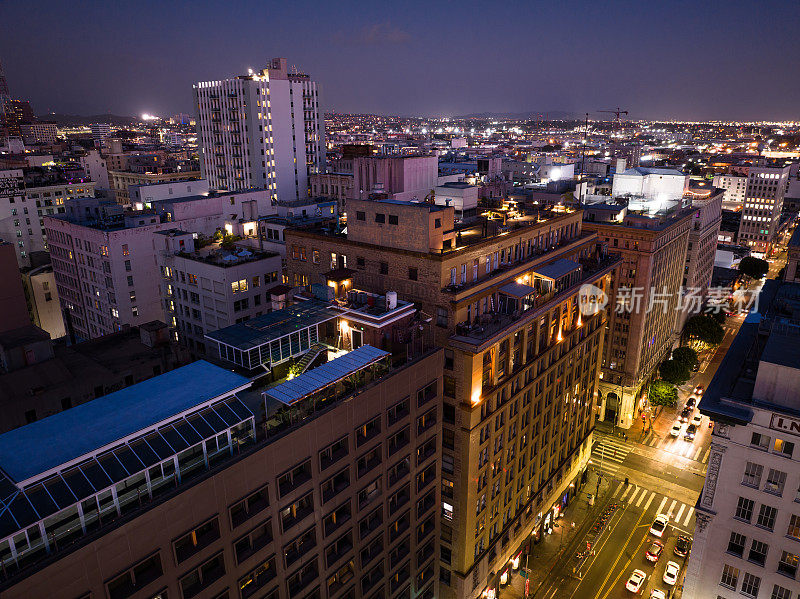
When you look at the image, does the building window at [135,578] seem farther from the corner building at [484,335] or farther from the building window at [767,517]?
the building window at [767,517]

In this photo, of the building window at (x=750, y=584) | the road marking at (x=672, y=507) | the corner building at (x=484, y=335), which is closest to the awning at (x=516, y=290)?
the corner building at (x=484, y=335)

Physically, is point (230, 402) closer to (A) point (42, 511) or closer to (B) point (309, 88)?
(A) point (42, 511)

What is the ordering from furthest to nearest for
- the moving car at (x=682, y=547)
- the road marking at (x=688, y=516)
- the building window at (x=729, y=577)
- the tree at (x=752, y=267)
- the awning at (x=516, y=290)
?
the tree at (x=752, y=267), the road marking at (x=688, y=516), the moving car at (x=682, y=547), the awning at (x=516, y=290), the building window at (x=729, y=577)

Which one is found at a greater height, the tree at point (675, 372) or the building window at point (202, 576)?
the building window at point (202, 576)

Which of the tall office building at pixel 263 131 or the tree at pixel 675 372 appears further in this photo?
the tall office building at pixel 263 131

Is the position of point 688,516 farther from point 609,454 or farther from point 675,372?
point 675,372

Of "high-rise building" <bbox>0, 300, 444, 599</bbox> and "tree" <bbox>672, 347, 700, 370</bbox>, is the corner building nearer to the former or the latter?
"high-rise building" <bbox>0, 300, 444, 599</bbox>

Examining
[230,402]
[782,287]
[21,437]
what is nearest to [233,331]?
[230,402]

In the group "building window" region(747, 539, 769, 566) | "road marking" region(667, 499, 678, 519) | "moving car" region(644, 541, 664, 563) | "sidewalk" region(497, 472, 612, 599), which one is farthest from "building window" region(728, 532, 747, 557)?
"road marking" region(667, 499, 678, 519)
